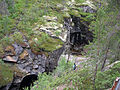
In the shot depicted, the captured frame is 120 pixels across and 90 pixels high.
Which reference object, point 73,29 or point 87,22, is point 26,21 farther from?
point 87,22

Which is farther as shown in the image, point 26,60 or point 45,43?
point 45,43

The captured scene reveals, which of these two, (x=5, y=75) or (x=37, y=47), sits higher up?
(x=37, y=47)

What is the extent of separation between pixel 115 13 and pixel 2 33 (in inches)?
599

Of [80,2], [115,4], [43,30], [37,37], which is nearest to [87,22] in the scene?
[80,2]

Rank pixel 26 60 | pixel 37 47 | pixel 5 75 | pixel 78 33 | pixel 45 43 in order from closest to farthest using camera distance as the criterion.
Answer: pixel 5 75 → pixel 26 60 → pixel 37 47 → pixel 45 43 → pixel 78 33

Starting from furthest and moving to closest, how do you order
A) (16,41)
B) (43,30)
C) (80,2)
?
(80,2) → (43,30) → (16,41)

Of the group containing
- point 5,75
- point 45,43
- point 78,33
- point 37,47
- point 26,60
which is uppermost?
point 45,43

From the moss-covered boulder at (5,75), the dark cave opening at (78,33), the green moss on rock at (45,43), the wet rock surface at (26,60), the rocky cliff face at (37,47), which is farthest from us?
the dark cave opening at (78,33)

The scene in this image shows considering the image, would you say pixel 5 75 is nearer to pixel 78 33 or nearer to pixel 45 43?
pixel 45 43

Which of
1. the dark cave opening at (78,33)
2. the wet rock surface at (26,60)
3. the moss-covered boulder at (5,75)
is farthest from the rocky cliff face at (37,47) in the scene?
the dark cave opening at (78,33)

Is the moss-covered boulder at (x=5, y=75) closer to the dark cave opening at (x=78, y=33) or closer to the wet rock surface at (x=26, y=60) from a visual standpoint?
Result: the wet rock surface at (x=26, y=60)

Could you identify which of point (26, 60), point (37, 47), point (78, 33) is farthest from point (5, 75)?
point (78, 33)

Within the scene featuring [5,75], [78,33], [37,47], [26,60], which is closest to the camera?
[5,75]

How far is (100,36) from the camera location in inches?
309
